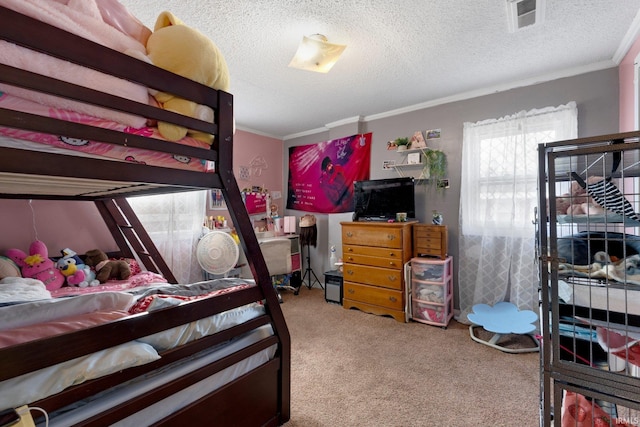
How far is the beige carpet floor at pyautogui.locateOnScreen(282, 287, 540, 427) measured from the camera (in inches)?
64.4

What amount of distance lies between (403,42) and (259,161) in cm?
286

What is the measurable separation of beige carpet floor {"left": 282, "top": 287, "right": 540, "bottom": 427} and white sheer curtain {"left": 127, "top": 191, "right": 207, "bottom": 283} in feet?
4.47

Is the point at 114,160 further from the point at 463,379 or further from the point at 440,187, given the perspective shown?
the point at 440,187

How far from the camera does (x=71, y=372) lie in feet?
2.81

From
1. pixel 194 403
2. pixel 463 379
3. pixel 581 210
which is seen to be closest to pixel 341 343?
pixel 463 379

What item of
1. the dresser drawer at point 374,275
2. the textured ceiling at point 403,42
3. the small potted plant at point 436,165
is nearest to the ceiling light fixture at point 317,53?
the textured ceiling at point 403,42

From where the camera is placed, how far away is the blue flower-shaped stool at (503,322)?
7.68 ft

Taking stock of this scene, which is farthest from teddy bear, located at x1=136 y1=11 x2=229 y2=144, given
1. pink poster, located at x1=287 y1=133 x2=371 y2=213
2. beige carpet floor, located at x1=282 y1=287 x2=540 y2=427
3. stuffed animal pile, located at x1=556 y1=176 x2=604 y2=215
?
pink poster, located at x1=287 y1=133 x2=371 y2=213

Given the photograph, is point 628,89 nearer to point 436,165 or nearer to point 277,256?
point 436,165

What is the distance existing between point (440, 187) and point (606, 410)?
2.34 metres

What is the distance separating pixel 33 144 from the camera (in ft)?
2.81

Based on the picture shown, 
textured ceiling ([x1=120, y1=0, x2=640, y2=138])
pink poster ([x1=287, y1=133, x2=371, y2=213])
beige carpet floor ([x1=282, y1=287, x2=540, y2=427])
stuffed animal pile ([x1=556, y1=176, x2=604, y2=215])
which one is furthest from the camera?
pink poster ([x1=287, y1=133, x2=371, y2=213])

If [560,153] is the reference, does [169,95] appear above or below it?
above

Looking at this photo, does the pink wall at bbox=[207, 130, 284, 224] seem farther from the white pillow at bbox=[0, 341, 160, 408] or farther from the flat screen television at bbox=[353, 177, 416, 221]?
the white pillow at bbox=[0, 341, 160, 408]
